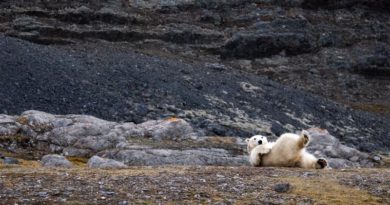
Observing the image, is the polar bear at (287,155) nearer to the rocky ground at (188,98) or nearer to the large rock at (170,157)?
the rocky ground at (188,98)

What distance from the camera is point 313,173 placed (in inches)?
723

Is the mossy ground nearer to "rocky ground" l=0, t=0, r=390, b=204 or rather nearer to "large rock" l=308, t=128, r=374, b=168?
"rocky ground" l=0, t=0, r=390, b=204

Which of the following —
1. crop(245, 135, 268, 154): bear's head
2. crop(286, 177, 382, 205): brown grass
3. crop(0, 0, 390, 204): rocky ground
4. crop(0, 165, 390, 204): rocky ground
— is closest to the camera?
crop(0, 165, 390, 204): rocky ground

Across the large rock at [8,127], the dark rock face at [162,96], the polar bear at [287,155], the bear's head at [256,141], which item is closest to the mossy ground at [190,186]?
the polar bear at [287,155]

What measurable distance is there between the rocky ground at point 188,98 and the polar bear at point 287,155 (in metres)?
1.04

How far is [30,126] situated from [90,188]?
57.1 ft

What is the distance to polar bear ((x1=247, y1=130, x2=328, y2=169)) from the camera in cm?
1975

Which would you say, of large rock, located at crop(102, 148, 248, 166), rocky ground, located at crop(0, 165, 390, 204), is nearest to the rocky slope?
large rock, located at crop(102, 148, 248, 166)

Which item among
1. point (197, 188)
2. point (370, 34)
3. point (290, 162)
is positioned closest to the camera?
point (197, 188)

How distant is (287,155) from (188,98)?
2870 cm

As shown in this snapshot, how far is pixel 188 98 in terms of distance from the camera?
159 feet

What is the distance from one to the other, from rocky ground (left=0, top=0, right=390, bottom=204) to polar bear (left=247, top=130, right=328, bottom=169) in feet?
3.41

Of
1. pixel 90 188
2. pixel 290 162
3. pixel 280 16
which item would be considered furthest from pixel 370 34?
pixel 90 188

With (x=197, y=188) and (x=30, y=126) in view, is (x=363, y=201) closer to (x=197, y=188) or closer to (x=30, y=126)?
(x=197, y=188)
